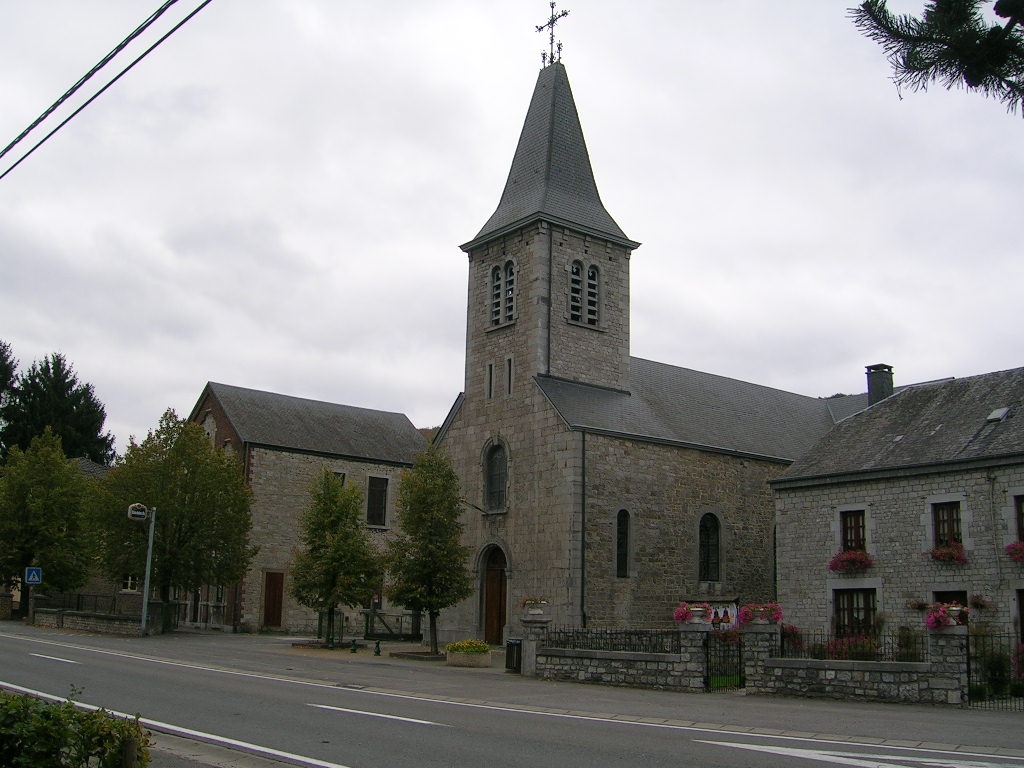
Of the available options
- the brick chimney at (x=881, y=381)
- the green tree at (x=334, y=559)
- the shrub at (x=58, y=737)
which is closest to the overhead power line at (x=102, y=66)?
the shrub at (x=58, y=737)

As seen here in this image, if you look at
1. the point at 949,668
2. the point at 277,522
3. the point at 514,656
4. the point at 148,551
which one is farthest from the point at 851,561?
the point at 277,522

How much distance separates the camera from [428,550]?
2844 cm

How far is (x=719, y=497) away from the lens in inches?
1336

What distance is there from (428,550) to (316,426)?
1927cm

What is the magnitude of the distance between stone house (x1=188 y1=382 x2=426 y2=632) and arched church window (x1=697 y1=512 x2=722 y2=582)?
13.8 metres

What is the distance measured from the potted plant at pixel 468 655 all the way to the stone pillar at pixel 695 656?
786cm

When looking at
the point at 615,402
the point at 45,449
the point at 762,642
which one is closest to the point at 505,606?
the point at 615,402

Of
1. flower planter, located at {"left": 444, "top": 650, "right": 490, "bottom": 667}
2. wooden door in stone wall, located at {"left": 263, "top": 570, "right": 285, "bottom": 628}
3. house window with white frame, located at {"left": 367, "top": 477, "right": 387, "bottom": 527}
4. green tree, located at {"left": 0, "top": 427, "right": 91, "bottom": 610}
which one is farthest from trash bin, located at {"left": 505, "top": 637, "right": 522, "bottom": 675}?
green tree, located at {"left": 0, "top": 427, "right": 91, "bottom": 610}

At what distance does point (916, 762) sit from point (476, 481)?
23869 mm

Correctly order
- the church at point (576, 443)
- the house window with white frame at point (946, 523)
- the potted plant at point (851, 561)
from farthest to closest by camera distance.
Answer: the church at point (576, 443) → the potted plant at point (851, 561) → the house window with white frame at point (946, 523)

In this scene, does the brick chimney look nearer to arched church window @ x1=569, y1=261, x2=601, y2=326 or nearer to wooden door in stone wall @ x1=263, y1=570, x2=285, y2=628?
arched church window @ x1=569, y1=261, x2=601, y2=326

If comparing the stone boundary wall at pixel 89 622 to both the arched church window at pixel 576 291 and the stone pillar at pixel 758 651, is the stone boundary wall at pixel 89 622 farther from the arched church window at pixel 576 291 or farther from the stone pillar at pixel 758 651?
the stone pillar at pixel 758 651

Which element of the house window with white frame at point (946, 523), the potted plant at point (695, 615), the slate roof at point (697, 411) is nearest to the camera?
the potted plant at point (695, 615)

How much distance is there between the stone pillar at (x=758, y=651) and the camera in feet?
61.5
